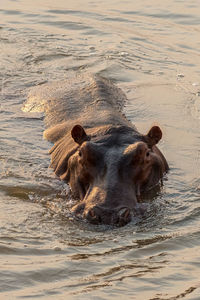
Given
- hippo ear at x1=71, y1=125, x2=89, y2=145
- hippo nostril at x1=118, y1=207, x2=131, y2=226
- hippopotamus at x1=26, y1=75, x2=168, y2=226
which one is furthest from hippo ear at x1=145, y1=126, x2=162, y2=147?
hippo nostril at x1=118, y1=207, x2=131, y2=226

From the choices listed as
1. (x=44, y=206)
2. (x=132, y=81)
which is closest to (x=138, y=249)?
(x=44, y=206)

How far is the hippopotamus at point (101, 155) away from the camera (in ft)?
24.8

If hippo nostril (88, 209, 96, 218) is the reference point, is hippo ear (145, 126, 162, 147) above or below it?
above

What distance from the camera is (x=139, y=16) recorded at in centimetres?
1773

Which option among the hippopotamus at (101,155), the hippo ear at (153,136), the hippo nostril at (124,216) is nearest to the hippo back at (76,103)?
the hippopotamus at (101,155)

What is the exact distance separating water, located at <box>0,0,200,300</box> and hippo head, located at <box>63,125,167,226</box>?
152 mm

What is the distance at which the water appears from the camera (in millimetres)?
6203

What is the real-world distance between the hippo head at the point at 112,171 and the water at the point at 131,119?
152 millimetres

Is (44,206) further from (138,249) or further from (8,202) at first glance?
(138,249)

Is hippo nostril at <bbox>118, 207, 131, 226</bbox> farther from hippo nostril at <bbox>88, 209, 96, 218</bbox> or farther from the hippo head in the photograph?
hippo nostril at <bbox>88, 209, 96, 218</bbox>

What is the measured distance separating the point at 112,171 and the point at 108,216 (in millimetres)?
705

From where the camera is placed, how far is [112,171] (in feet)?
25.9

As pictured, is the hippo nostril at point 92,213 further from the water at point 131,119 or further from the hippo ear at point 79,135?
the hippo ear at point 79,135

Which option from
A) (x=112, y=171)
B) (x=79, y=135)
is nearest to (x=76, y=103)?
(x=79, y=135)
